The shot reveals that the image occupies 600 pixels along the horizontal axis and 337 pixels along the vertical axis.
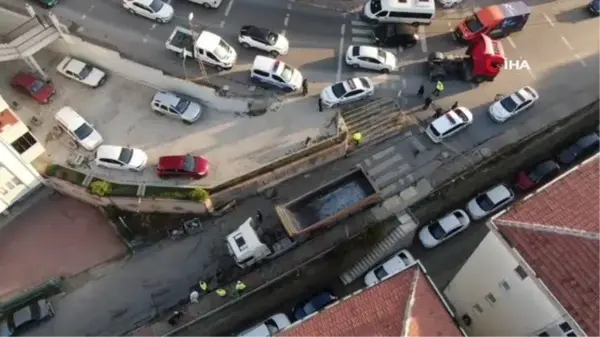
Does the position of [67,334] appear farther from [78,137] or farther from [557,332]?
[557,332]

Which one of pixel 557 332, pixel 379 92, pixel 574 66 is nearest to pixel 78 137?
pixel 379 92

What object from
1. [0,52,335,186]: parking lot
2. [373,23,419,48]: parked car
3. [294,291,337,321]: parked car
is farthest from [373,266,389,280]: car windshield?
[373,23,419,48]: parked car

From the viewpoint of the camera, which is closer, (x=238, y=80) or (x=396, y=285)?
(x=396, y=285)

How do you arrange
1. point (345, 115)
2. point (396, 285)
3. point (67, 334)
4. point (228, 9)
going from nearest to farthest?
point (396, 285), point (67, 334), point (345, 115), point (228, 9)

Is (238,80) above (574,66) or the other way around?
above

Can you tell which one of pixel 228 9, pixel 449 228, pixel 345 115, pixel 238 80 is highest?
pixel 228 9

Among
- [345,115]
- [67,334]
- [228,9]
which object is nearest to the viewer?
[67,334]

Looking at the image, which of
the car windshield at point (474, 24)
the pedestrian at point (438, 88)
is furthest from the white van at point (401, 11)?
the pedestrian at point (438, 88)
